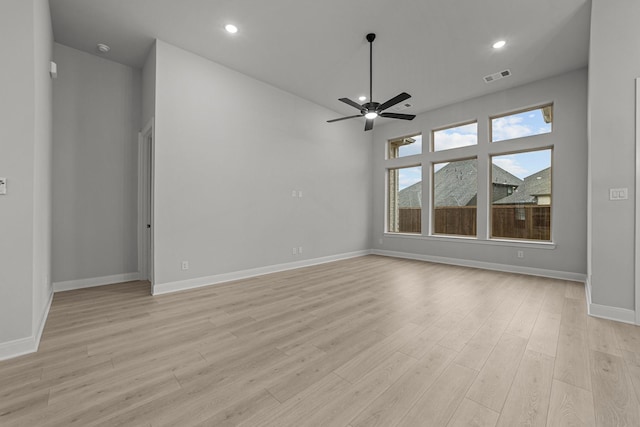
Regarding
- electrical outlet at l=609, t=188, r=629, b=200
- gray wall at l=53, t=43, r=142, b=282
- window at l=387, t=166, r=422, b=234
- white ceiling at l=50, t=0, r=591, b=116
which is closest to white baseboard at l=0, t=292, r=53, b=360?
gray wall at l=53, t=43, r=142, b=282

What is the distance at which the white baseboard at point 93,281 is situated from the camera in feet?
12.2

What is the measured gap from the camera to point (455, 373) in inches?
72.6

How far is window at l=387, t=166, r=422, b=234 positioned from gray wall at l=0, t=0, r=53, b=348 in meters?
6.40

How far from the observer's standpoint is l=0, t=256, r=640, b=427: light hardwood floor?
1.48 meters

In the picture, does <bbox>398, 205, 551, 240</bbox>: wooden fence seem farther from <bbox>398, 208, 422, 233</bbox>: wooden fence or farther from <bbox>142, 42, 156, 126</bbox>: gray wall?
<bbox>142, 42, 156, 126</bbox>: gray wall

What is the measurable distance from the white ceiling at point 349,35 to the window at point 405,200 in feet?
7.80

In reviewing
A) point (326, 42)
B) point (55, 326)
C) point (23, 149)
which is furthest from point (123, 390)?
point (326, 42)

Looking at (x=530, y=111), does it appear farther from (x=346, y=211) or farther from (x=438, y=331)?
(x=438, y=331)

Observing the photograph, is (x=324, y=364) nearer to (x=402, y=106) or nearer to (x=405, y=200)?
(x=402, y=106)

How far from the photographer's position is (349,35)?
141 inches

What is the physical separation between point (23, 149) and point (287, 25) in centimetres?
296

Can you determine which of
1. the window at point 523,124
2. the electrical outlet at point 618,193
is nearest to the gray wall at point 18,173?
the electrical outlet at point 618,193

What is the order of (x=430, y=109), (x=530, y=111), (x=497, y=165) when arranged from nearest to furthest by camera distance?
(x=530, y=111) → (x=497, y=165) → (x=430, y=109)

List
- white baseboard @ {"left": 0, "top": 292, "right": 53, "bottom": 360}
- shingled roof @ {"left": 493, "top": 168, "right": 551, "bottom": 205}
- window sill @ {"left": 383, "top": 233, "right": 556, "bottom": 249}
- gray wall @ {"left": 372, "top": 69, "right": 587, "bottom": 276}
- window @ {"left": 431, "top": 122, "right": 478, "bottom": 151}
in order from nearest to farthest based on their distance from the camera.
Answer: white baseboard @ {"left": 0, "top": 292, "right": 53, "bottom": 360} < gray wall @ {"left": 372, "top": 69, "right": 587, "bottom": 276} < window sill @ {"left": 383, "top": 233, "right": 556, "bottom": 249} < shingled roof @ {"left": 493, "top": 168, "right": 551, "bottom": 205} < window @ {"left": 431, "top": 122, "right": 478, "bottom": 151}
